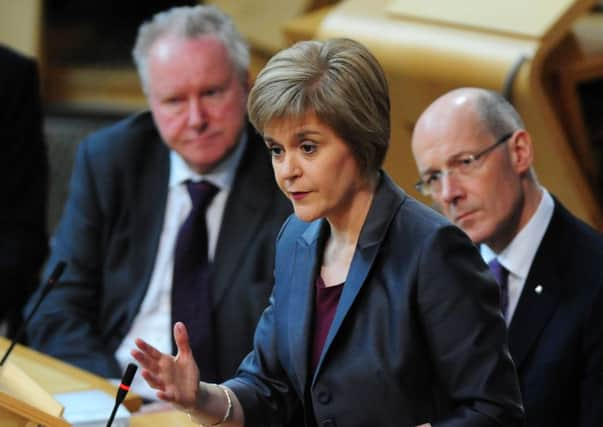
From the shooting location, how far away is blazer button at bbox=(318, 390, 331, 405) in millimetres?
1735

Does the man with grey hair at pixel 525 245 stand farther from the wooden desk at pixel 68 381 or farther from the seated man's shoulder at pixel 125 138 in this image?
the seated man's shoulder at pixel 125 138

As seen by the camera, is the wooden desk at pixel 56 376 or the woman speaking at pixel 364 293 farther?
the wooden desk at pixel 56 376

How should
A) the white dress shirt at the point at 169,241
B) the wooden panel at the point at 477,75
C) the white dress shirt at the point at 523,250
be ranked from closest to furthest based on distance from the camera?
1. the white dress shirt at the point at 523,250
2. the white dress shirt at the point at 169,241
3. the wooden panel at the point at 477,75

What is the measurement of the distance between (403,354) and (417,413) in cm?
10

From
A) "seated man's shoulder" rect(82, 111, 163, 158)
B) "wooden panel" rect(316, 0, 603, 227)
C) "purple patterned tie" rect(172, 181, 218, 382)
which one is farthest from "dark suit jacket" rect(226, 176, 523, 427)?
"wooden panel" rect(316, 0, 603, 227)

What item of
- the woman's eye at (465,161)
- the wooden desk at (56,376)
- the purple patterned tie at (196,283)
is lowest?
the wooden desk at (56,376)

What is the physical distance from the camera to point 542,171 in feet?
11.1

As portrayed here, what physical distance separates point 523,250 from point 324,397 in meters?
0.76

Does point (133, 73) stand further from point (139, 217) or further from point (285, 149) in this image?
point (285, 149)

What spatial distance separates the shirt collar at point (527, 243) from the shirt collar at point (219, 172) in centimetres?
88

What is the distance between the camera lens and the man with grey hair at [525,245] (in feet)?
7.26

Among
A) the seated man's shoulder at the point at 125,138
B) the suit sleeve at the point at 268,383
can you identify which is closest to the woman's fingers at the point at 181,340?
the suit sleeve at the point at 268,383

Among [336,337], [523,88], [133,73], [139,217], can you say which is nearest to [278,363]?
[336,337]

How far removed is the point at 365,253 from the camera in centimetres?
173
